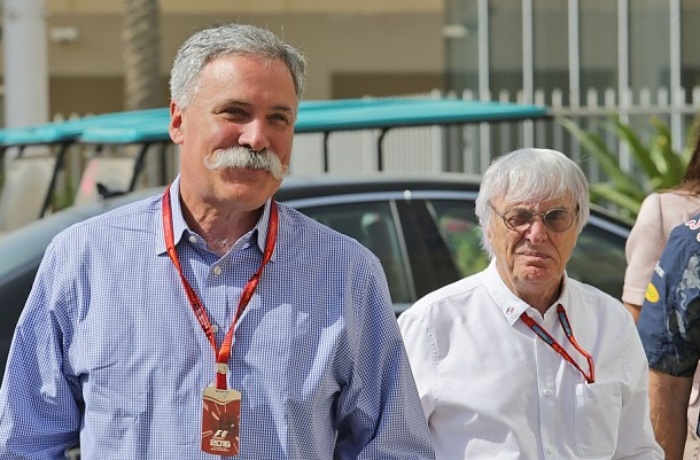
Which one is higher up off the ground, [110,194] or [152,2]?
[152,2]

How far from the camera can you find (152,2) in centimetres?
1847

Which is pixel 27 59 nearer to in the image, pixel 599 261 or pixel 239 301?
pixel 599 261

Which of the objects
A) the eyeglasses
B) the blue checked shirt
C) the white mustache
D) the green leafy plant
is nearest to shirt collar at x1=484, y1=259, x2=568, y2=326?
the eyeglasses

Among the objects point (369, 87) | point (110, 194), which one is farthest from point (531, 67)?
point (110, 194)

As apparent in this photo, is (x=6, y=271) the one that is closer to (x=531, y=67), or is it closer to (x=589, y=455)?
(x=589, y=455)

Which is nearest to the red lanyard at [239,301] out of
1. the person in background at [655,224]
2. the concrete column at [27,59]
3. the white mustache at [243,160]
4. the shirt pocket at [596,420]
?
the white mustache at [243,160]

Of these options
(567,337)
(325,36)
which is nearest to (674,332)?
(567,337)

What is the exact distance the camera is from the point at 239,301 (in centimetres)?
287

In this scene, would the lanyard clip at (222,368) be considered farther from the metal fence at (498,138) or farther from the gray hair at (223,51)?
the metal fence at (498,138)

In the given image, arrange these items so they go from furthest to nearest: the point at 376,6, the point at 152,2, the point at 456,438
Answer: the point at 376,6
the point at 152,2
the point at 456,438

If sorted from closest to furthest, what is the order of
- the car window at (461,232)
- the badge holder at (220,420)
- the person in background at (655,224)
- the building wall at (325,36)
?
1. the badge holder at (220,420)
2. the person in background at (655,224)
3. the car window at (461,232)
4. the building wall at (325,36)

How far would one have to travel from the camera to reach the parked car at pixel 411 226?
20.1 feet

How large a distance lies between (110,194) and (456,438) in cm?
330

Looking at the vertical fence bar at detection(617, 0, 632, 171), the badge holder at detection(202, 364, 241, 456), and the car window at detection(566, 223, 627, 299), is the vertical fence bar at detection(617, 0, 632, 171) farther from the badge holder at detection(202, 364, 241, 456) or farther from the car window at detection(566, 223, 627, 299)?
the badge holder at detection(202, 364, 241, 456)
